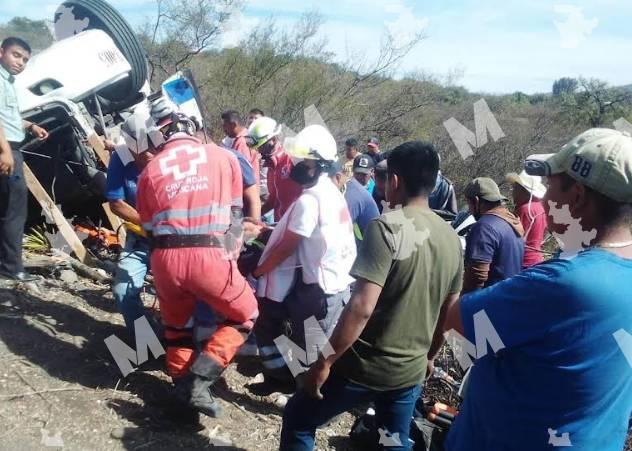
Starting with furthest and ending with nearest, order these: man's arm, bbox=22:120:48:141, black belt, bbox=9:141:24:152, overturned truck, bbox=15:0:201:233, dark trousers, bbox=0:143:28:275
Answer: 1. overturned truck, bbox=15:0:201:233
2. man's arm, bbox=22:120:48:141
3. black belt, bbox=9:141:24:152
4. dark trousers, bbox=0:143:28:275

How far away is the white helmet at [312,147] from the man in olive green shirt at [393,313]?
1.04 metres

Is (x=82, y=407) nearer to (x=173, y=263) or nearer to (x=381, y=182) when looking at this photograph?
(x=173, y=263)

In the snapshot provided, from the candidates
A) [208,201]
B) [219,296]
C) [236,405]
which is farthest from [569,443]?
[236,405]

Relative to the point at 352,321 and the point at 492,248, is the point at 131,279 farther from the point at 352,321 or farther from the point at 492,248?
the point at 492,248

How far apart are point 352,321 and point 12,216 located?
337cm

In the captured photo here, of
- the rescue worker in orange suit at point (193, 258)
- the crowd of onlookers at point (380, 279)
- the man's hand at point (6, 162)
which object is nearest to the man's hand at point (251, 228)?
the crowd of onlookers at point (380, 279)

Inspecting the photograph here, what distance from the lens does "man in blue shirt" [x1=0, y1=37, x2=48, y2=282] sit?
4.30 meters

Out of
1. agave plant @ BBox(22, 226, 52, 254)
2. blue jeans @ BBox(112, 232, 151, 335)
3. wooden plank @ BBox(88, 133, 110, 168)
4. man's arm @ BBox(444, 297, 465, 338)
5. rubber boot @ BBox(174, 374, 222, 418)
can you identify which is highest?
wooden plank @ BBox(88, 133, 110, 168)

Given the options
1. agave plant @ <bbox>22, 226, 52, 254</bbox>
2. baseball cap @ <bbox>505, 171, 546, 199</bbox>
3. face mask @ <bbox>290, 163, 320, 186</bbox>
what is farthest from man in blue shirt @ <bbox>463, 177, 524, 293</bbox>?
agave plant @ <bbox>22, 226, 52, 254</bbox>

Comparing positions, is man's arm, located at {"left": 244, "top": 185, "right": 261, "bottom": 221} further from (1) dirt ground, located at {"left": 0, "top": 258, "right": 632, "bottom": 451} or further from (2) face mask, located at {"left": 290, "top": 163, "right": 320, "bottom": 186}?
(1) dirt ground, located at {"left": 0, "top": 258, "right": 632, "bottom": 451}

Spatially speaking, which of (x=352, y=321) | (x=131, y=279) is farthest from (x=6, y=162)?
(x=352, y=321)

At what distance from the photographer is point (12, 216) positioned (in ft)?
14.3

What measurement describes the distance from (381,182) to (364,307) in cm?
326

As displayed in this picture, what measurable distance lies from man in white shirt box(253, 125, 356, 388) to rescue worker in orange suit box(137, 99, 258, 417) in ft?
1.05
